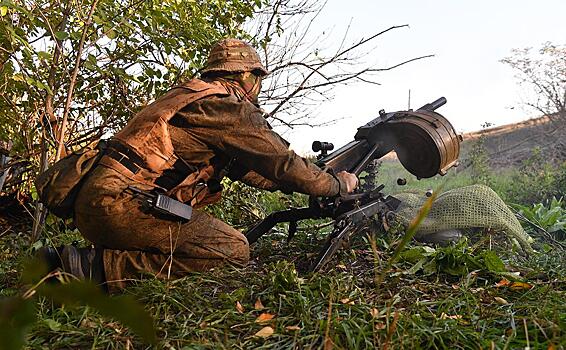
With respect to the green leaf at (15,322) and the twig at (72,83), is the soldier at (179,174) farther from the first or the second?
the green leaf at (15,322)

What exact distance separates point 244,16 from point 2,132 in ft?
7.49

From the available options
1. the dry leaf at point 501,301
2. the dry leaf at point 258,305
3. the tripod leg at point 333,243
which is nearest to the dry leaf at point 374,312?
the dry leaf at point 258,305

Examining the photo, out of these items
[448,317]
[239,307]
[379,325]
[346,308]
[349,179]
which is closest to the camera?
[379,325]

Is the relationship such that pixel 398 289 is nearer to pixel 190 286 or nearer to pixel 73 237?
pixel 190 286

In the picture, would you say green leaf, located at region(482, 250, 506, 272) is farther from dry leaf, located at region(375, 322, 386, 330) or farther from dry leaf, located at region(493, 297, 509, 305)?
dry leaf, located at region(375, 322, 386, 330)

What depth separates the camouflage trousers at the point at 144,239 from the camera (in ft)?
10.8

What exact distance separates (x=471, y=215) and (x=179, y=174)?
91.4 inches

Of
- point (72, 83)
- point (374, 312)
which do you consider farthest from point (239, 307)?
point (72, 83)

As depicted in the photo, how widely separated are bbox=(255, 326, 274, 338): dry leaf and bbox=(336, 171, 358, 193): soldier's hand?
1513mm

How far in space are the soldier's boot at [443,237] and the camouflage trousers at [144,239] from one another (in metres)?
1.56

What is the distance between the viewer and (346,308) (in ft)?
8.80

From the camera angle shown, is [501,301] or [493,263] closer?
[501,301]

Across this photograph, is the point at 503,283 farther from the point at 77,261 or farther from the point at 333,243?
the point at 77,261

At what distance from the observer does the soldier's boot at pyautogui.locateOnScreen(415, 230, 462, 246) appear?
14.3ft
